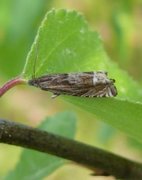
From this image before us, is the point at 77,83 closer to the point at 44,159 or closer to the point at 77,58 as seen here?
the point at 77,58

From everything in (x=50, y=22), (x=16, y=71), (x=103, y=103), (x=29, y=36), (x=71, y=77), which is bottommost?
(x=103, y=103)

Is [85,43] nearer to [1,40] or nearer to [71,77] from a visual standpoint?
[71,77]

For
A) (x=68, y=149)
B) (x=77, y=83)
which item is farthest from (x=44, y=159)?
(x=68, y=149)

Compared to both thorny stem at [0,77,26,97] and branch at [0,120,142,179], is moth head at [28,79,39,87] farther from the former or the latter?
branch at [0,120,142,179]

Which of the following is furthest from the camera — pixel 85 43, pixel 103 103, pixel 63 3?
pixel 63 3

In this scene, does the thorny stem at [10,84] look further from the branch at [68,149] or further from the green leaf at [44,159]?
the green leaf at [44,159]

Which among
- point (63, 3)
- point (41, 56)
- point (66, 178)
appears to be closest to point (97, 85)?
point (41, 56)
